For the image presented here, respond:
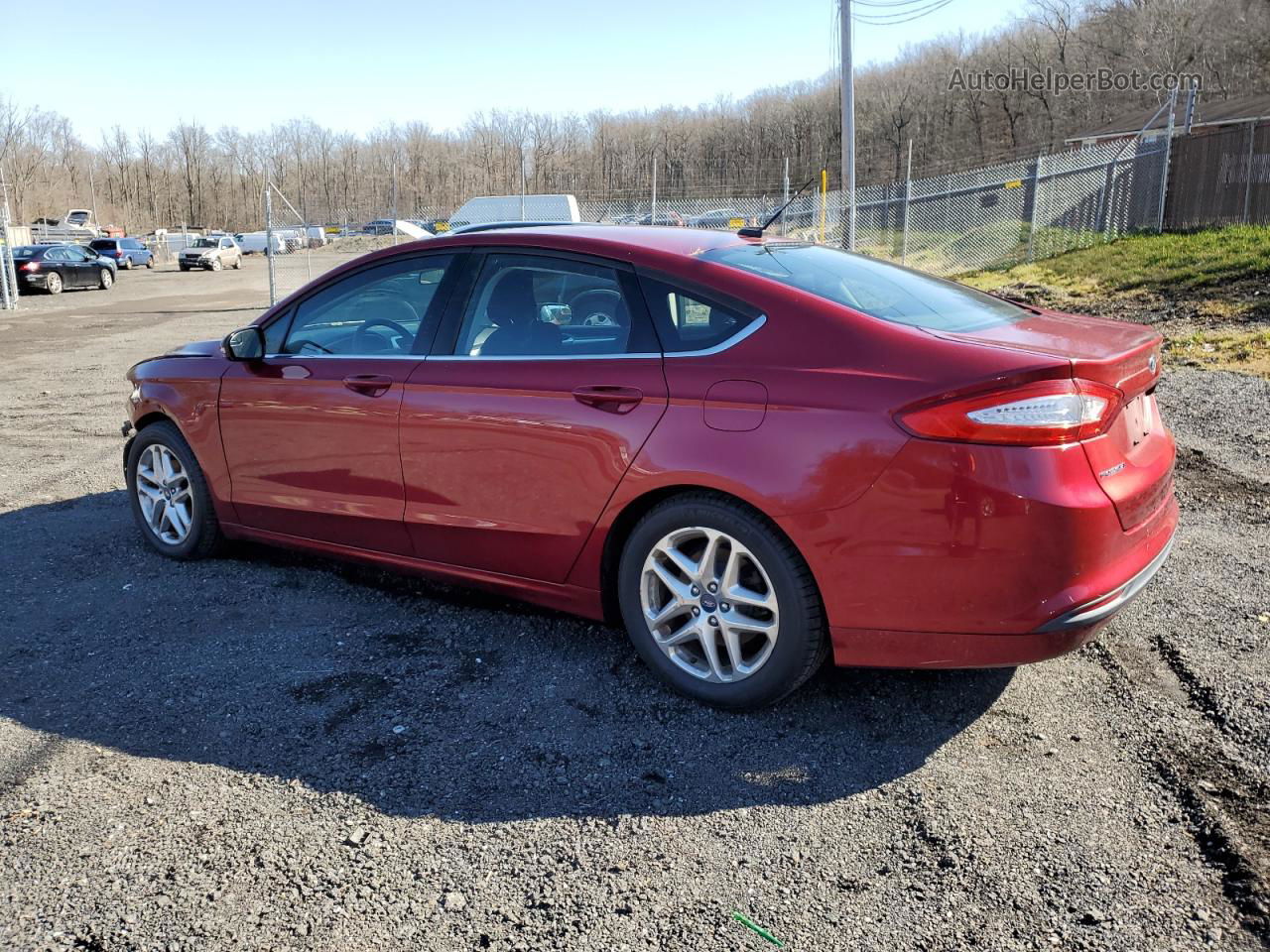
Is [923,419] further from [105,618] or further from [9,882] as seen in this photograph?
[105,618]

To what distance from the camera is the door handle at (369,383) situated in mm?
4090

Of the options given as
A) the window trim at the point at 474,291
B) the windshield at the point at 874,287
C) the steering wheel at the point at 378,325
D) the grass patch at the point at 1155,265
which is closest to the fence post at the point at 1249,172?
the grass patch at the point at 1155,265

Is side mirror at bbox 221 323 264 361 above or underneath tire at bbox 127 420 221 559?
above

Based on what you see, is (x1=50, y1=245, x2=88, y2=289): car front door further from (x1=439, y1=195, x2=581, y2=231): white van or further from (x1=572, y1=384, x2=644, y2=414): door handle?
(x1=572, y1=384, x2=644, y2=414): door handle

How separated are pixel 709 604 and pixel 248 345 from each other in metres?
2.60

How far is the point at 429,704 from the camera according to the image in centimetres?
350

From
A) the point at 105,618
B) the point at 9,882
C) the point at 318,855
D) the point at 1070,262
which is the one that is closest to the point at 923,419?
the point at 318,855

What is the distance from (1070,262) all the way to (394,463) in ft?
56.0

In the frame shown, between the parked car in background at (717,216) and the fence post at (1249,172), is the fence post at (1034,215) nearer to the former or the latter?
the fence post at (1249,172)

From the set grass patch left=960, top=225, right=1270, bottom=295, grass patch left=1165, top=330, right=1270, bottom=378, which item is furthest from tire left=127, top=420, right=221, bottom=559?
grass patch left=960, top=225, right=1270, bottom=295

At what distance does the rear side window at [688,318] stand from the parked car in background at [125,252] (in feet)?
157

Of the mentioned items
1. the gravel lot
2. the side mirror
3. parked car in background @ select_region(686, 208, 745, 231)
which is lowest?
the gravel lot

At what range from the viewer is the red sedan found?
2893mm

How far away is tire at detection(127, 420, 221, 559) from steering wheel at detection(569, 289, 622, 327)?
2341 mm
